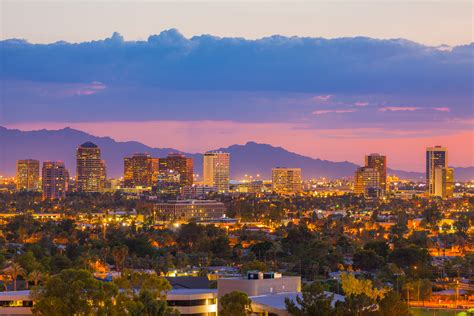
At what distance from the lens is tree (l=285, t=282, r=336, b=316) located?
44219 mm

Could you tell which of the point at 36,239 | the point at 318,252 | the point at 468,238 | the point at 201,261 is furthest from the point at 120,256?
the point at 468,238

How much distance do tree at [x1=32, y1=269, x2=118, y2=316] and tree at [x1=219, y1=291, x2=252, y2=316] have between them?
16.1 feet

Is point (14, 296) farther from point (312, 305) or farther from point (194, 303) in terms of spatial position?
point (312, 305)

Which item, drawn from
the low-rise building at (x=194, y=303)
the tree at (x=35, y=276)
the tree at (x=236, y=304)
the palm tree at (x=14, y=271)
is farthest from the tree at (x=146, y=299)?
the palm tree at (x=14, y=271)

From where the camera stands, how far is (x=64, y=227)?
418 feet

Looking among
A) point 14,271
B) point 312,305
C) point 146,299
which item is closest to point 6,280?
point 14,271

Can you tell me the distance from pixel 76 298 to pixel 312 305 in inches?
415

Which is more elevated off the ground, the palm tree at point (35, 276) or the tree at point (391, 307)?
the tree at point (391, 307)

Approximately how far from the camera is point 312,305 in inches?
1757

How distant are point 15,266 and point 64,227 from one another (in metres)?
58.7

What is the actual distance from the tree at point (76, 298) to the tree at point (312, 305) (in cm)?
785

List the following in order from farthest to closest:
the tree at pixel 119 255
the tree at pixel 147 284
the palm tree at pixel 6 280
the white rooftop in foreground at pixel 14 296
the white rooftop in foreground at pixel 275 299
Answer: the tree at pixel 119 255 < the palm tree at pixel 6 280 < the white rooftop in foreground at pixel 14 296 < the white rooftop in foreground at pixel 275 299 < the tree at pixel 147 284

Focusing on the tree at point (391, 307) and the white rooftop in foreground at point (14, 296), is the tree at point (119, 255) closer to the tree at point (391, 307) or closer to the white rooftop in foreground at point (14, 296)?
the white rooftop in foreground at point (14, 296)

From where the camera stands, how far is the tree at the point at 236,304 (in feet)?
153
